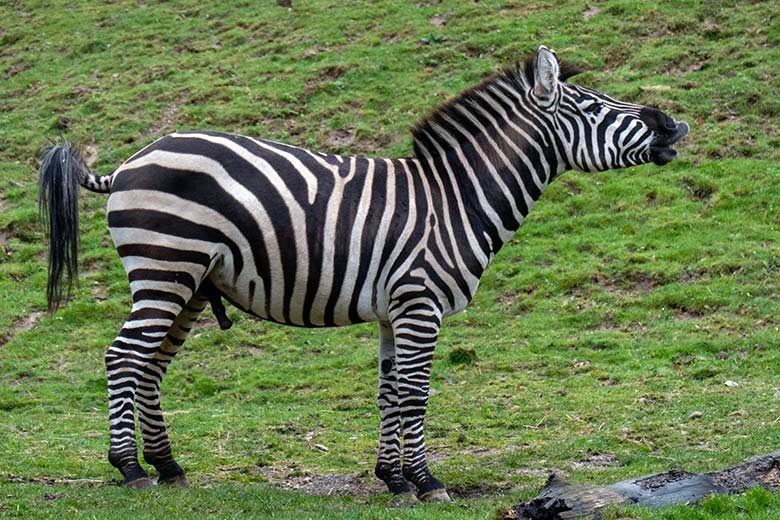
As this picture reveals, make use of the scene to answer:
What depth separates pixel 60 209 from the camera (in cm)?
969

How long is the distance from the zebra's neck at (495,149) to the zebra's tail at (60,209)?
2.99 m

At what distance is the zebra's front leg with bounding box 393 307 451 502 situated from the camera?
959 cm

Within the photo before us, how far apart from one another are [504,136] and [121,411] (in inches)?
168

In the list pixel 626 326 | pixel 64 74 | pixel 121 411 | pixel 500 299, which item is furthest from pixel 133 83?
pixel 121 411

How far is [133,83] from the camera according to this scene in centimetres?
2688

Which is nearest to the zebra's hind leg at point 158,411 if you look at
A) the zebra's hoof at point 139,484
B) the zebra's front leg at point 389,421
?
the zebra's hoof at point 139,484

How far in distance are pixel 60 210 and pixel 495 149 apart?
3965 mm

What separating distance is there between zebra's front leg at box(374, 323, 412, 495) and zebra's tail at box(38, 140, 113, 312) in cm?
286

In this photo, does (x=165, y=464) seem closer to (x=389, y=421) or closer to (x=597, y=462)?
(x=389, y=421)

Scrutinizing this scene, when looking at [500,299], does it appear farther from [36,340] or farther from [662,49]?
[662,49]

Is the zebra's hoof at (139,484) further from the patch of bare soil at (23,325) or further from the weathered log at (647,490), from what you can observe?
the patch of bare soil at (23,325)

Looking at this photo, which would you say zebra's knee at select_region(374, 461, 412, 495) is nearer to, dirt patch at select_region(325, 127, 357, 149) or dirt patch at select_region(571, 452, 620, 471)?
dirt patch at select_region(571, 452, 620, 471)

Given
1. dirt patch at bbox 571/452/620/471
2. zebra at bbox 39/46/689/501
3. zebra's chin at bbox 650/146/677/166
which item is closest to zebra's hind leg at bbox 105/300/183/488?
zebra at bbox 39/46/689/501

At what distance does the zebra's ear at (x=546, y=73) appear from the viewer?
10227mm
